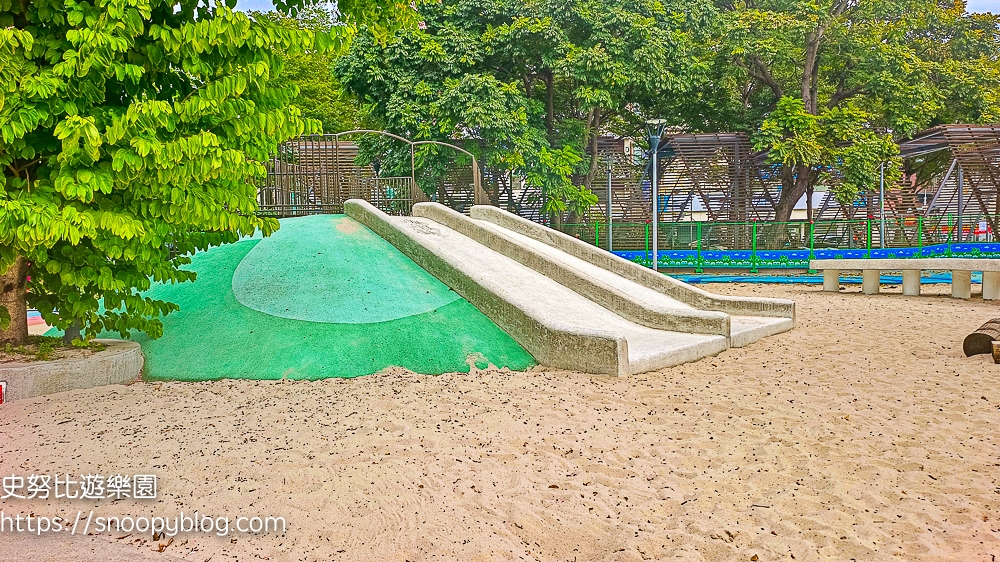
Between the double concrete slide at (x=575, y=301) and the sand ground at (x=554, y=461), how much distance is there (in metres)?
0.41

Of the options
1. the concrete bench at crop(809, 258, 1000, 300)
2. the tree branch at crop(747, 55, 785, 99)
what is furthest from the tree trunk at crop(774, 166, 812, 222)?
the concrete bench at crop(809, 258, 1000, 300)

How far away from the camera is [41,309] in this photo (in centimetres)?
689

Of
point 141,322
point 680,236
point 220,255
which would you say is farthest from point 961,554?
point 680,236

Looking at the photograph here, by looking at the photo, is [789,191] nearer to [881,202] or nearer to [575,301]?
[881,202]

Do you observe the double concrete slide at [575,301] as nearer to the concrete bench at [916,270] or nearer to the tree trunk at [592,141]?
the concrete bench at [916,270]

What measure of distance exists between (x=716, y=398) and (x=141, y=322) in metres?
5.73

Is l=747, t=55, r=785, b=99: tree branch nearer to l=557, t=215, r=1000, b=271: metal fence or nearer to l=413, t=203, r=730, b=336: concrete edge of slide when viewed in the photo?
l=557, t=215, r=1000, b=271: metal fence

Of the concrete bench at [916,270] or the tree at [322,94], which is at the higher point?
the tree at [322,94]

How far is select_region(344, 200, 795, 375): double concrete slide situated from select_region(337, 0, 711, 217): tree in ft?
23.2

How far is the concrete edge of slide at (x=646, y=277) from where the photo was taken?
1087 cm

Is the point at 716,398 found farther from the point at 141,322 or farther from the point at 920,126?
the point at 920,126

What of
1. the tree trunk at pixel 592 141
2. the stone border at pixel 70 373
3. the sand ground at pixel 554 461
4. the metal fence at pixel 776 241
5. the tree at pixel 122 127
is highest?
the tree trunk at pixel 592 141

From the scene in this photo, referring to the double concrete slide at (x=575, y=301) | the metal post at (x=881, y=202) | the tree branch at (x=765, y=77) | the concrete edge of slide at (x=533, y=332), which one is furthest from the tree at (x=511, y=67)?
the concrete edge of slide at (x=533, y=332)

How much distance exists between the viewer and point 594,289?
10.5 m
